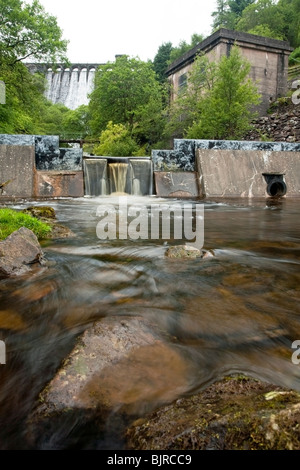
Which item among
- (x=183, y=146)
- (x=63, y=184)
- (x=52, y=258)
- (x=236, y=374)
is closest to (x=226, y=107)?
(x=183, y=146)

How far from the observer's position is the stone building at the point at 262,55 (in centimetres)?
1923

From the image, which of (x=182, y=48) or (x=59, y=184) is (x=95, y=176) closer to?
(x=59, y=184)

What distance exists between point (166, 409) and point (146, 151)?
22001 mm

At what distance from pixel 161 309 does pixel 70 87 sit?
208 ft

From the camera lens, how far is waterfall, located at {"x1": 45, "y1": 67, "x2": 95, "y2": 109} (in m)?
54.8

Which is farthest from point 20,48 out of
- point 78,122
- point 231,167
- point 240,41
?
point 78,122

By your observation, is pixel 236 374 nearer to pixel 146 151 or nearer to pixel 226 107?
pixel 226 107

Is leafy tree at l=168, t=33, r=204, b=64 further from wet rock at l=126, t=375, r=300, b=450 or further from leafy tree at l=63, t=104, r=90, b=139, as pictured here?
wet rock at l=126, t=375, r=300, b=450

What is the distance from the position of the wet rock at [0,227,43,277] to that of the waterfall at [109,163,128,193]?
260 inches

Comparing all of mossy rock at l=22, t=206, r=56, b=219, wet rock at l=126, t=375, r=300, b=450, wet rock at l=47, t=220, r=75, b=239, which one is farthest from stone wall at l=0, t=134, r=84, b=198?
wet rock at l=126, t=375, r=300, b=450

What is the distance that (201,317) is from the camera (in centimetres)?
156

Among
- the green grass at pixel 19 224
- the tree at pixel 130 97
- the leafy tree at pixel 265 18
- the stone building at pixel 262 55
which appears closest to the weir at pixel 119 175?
the green grass at pixel 19 224

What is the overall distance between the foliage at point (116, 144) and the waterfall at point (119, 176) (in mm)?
10832

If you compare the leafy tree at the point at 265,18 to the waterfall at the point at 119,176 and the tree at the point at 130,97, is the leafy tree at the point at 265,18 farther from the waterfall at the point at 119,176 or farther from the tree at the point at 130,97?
the waterfall at the point at 119,176
